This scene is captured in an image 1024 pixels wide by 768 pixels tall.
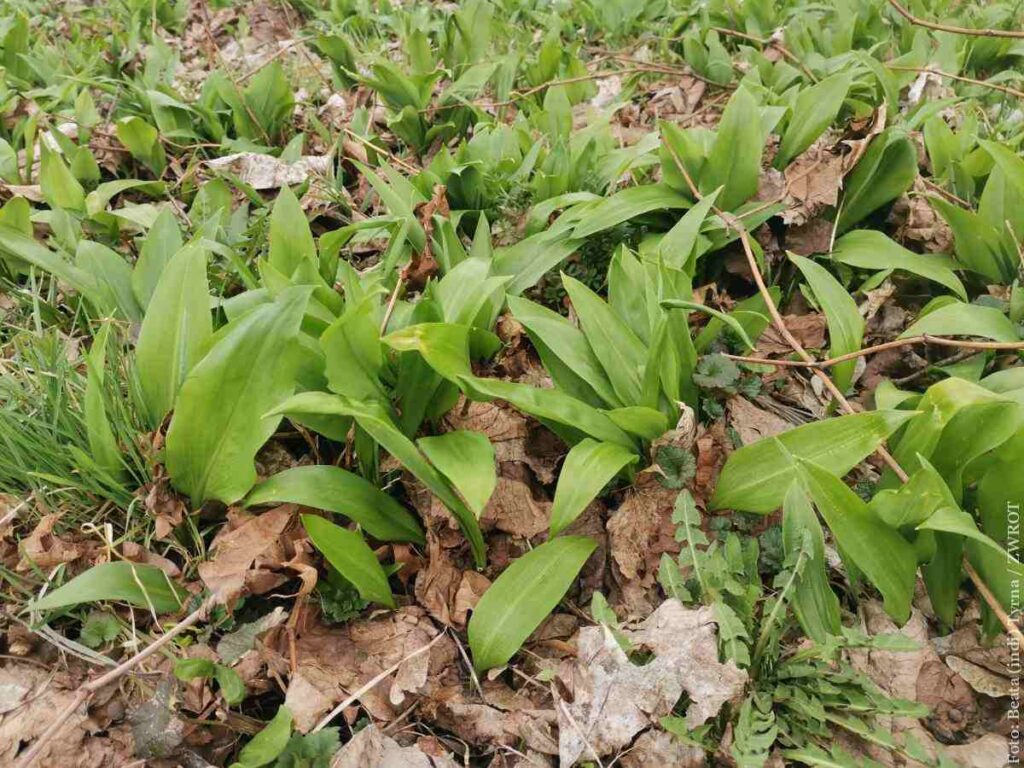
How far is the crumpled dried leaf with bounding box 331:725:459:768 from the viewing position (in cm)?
134

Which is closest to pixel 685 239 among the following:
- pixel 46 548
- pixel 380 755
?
pixel 380 755

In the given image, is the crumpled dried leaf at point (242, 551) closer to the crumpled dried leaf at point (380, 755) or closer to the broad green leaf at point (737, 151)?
the crumpled dried leaf at point (380, 755)

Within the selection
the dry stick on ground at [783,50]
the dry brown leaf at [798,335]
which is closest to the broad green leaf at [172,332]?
the dry brown leaf at [798,335]

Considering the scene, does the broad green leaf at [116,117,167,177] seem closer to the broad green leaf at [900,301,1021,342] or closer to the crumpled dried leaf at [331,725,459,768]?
the crumpled dried leaf at [331,725,459,768]

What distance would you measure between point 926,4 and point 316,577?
429 centimetres

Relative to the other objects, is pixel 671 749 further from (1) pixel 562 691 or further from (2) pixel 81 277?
(2) pixel 81 277

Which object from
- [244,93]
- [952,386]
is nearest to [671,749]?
[952,386]

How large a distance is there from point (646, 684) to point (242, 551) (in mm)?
887

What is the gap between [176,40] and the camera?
4613 mm

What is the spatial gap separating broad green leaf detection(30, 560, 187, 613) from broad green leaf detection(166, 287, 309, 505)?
0.20 meters

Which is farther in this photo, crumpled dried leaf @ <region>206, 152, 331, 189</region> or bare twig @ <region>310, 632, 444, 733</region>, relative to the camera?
crumpled dried leaf @ <region>206, 152, 331, 189</region>

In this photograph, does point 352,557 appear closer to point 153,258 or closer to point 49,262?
point 153,258

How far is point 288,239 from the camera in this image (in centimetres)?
204

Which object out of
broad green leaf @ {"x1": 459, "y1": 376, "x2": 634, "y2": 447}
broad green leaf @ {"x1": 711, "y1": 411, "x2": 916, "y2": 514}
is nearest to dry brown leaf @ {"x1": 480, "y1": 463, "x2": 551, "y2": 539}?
broad green leaf @ {"x1": 459, "y1": 376, "x2": 634, "y2": 447}
